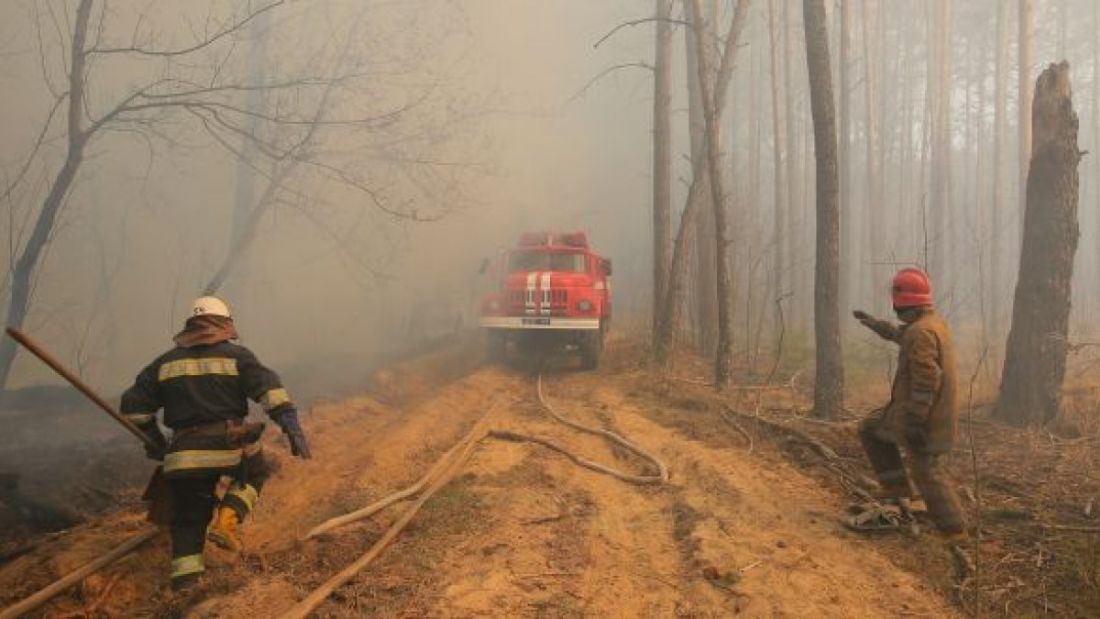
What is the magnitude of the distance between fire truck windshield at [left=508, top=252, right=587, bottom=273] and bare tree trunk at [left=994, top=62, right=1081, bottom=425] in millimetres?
7082

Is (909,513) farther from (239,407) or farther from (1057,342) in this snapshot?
(239,407)

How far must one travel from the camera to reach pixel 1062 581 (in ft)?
13.9

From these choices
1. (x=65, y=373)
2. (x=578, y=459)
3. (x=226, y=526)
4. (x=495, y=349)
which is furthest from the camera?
(x=495, y=349)

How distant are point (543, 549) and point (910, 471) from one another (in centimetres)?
254

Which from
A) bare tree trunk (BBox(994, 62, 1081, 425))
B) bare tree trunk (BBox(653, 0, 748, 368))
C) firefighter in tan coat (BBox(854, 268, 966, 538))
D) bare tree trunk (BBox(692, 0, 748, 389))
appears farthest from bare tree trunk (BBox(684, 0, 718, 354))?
firefighter in tan coat (BBox(854, 268, 966, 538))

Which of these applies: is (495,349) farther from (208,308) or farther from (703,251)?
(208,308)

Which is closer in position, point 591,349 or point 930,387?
point 930,387

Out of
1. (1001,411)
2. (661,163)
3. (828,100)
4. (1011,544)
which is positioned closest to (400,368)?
(661,163)

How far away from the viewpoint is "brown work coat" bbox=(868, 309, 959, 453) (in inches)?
189

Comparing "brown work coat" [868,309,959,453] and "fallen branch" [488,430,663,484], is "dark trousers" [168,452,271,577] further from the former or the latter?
"brown work coat" [868,309,959,453]

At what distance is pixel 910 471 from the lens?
16.2 ft

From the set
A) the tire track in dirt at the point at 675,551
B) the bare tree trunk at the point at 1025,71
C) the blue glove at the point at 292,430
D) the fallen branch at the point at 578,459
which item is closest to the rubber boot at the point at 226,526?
the blue glove at the point at 292,430

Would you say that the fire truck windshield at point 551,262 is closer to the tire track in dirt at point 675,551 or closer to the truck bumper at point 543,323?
Result: the truck bumper at point 543,323

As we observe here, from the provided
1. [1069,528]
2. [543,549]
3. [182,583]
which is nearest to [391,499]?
[543,549]
